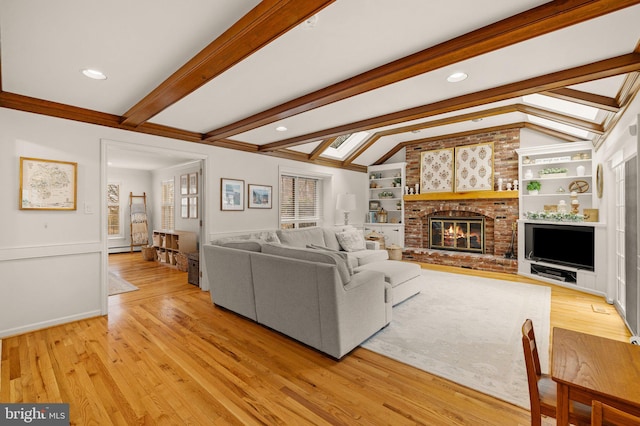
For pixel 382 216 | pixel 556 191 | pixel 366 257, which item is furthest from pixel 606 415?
pixel 382 216

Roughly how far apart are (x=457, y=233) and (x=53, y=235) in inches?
277

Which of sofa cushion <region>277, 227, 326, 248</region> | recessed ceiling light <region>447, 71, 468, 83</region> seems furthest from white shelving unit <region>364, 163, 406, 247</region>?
recessed ceiling light <region>447, 71, 468, 83</region>

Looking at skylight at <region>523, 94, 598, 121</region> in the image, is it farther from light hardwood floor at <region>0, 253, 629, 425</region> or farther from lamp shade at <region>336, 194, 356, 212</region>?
lamp shade at <region>336, 194, 356, 212</region>

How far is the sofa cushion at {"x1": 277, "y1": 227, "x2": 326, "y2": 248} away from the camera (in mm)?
4934

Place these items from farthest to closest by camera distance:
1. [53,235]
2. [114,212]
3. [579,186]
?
[114,212], [579,186], [53,235]

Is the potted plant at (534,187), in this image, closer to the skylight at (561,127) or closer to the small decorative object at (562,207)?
the small decorative object at (562,207)

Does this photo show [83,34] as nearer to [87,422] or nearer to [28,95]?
[28,95]

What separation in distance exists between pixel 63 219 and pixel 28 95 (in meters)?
1.34

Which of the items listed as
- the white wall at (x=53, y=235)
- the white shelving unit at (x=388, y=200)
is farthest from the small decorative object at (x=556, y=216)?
the white wall at (x=53, y=235)

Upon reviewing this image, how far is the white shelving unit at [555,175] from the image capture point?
16.8 ft

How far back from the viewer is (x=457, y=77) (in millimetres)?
2738

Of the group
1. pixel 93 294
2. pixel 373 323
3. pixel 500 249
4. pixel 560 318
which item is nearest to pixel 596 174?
pixel 500 249

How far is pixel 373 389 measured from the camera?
6.98 feet

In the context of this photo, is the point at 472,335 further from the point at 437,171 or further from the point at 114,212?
the point at 114,212
